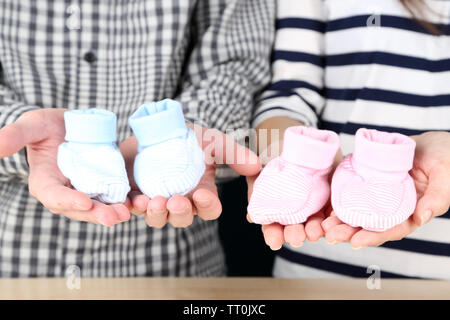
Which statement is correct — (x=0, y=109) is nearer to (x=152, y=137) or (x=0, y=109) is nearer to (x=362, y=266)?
(x=152, y=137)

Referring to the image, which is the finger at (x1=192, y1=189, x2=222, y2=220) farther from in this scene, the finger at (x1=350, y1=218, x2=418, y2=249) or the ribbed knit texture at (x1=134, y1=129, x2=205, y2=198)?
the finger at (x1=350, y1=218, x2=418, y2=249)

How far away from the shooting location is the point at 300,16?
32.4 inches

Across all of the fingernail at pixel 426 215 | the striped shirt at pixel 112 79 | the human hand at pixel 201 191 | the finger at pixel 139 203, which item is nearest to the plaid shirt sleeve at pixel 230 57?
the striped shirt at pixel 112 79

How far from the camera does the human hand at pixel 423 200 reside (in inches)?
20.3

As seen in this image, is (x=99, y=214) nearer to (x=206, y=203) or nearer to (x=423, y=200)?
(x=206, y=203)

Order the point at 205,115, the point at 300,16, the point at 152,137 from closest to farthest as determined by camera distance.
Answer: the point at 152,137 → the point at 205,115 → the point at 300,16

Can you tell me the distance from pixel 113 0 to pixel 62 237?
397 mm

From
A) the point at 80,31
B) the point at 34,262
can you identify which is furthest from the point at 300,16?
the point at 34,262

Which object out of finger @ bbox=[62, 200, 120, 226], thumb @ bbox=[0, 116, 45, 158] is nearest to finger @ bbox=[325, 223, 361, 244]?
finger @ bbox=[62, 200, 120, 226]

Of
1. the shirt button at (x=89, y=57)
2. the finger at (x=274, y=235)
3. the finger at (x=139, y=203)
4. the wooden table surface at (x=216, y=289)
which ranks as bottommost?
the wooden table surface at (x=216, y=289)

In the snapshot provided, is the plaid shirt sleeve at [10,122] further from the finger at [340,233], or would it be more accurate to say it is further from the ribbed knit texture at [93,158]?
the finger at [340,233]

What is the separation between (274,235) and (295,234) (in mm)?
25

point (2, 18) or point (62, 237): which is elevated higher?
point (2, 18)

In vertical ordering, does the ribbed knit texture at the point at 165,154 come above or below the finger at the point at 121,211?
above
